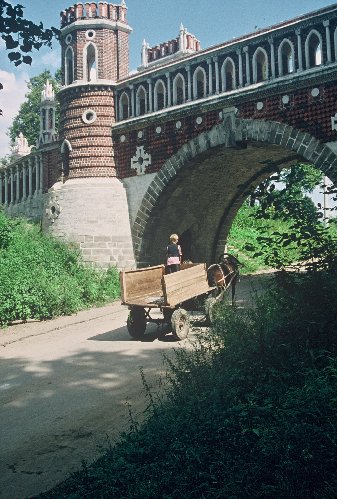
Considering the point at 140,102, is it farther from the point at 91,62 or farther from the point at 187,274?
the point at 187,274

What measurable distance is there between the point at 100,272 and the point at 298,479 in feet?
41.6

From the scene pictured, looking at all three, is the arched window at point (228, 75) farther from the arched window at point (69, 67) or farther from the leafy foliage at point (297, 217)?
the leafy foliage at point (297, 217)

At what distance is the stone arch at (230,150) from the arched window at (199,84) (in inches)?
52.0

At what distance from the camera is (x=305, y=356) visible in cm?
506

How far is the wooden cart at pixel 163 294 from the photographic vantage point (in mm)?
8352

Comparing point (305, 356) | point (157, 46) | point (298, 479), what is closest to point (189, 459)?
point (298, 479)

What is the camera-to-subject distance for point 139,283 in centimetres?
927

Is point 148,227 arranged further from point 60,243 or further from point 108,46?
point 108,46

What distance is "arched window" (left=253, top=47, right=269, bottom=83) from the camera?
13.0 meters

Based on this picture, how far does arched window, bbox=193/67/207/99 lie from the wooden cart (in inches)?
277

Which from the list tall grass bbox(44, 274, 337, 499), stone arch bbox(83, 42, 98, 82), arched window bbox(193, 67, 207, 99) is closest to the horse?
tall grass bbox(44, 274, 337, 499)

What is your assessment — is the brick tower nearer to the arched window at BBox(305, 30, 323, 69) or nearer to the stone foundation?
the stone foundation

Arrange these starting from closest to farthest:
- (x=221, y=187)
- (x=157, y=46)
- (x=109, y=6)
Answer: (x=109, y=6) < (x=221, y=187) < (x=157, y=46)

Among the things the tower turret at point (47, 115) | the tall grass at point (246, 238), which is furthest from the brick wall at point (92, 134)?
the tower turret at point (47, 115)
